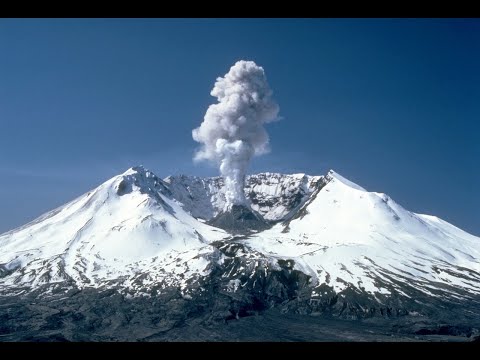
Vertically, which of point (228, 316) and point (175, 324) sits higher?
point (228, 316)

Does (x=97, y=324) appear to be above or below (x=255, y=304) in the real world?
below

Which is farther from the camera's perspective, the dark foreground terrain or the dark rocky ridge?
the dark rocky ridge

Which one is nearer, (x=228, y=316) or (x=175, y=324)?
(x=175, y=324)

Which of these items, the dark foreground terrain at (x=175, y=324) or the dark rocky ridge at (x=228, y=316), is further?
the dark rocky ridge at (x=228, y=316)

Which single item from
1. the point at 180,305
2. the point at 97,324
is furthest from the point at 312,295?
the point at 97,324
